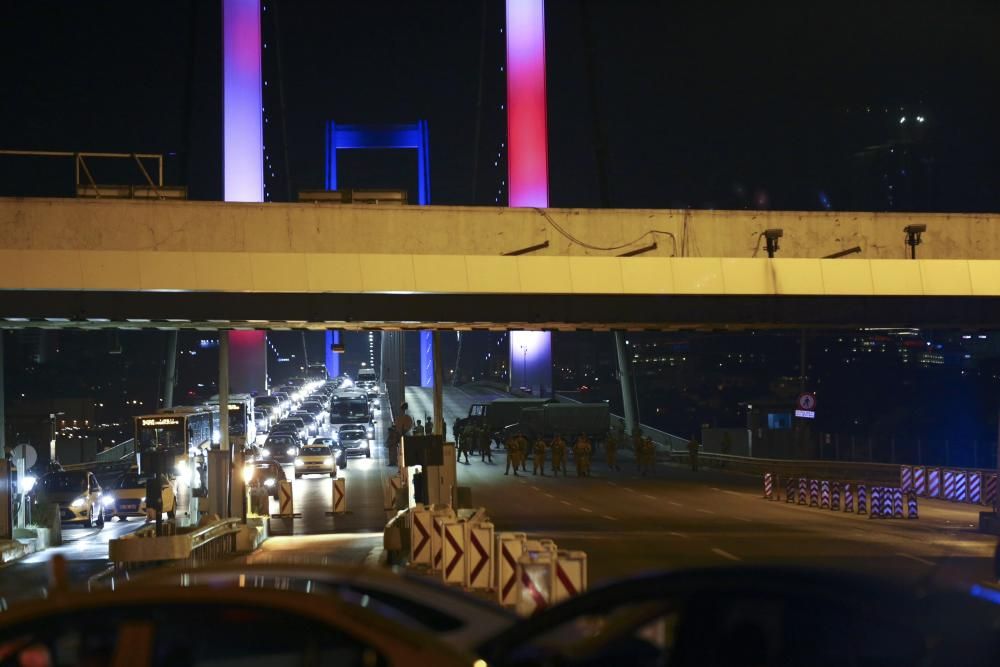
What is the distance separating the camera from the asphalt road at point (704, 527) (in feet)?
64.3

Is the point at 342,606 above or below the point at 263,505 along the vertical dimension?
above

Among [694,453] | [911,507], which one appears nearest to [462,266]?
[911,507]

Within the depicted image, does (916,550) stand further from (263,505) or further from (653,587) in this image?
(653,587)

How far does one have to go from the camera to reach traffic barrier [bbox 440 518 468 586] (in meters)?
15.8

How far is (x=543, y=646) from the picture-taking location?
4.86m

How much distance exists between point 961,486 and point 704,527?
1267 centimetres

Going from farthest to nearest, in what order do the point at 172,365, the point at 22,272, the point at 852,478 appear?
the point at 172,365, the point at 852,478, the point at 22,272

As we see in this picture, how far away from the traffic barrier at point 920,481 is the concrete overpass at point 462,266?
13221 millimetres

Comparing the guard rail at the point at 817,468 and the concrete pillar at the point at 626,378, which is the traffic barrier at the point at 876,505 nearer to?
the guard rail at the point at 817,468

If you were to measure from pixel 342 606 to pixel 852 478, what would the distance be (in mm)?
39581

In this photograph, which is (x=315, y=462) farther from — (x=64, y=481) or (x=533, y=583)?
(x=533, y=583)

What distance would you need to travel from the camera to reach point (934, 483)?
3662 cm

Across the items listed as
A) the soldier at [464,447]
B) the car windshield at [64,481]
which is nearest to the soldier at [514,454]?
the soldier at [464,447]

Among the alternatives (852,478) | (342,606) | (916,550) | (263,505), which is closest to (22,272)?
(263,505)
